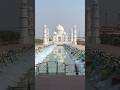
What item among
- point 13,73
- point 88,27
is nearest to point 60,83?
point 13,73

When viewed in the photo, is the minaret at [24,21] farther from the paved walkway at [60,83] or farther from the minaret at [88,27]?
the minaret at [88,27]

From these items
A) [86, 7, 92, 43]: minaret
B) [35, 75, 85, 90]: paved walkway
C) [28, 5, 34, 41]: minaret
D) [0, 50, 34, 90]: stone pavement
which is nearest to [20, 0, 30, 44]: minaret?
[28, 5, 34, 41]: minaret

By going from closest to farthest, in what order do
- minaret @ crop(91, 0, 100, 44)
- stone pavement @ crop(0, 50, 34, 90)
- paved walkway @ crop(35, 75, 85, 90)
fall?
stone pavement @ crop(0, 50, 34, 90)
paved walkway @ crop(35, 75, 85, 90)
minaret @ crop(91, 0, 100, 44)

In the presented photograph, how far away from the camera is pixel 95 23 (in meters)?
4.37

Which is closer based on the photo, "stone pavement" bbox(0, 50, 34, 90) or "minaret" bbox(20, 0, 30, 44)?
"stone pavement" bbox(0, 50, 34, 90)

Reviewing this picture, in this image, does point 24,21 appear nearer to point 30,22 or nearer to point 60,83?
point 30,22

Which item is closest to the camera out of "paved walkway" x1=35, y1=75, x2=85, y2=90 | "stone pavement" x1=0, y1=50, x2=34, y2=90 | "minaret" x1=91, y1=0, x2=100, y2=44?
"stone pavement" x1=0, y1=50, x2=34, y2=90

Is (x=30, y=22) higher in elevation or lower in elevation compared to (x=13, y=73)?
higher

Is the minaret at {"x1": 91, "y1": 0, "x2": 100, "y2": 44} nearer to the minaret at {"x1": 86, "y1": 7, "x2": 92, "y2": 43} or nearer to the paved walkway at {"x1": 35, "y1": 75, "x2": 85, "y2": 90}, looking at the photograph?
the minaret at {"x1": 86, "y1": 7, "x2": 92, "y2": 43}

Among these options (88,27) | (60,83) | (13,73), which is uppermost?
(88,27)

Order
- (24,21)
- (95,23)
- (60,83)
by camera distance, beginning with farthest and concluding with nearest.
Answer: (95,23) → (60,83) → (24,21)

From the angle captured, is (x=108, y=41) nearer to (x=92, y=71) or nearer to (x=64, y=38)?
(x=92, y=71)

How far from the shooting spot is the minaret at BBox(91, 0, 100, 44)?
426 cm

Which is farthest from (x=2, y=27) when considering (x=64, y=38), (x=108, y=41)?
(x=64, y=38)
